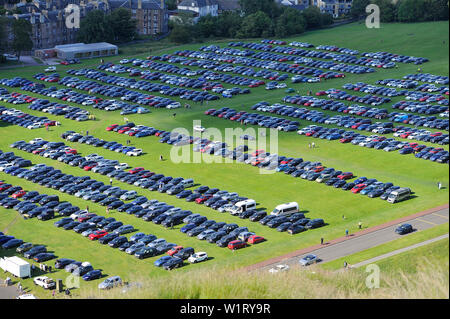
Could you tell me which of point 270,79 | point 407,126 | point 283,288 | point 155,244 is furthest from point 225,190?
point 270,79

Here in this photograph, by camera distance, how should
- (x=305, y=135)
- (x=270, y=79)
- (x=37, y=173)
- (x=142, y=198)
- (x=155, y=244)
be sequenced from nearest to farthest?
(x=155, y=244), (x=142, y=198), (x=37, y=173), (x=305, y=135), (x=270, y=79)

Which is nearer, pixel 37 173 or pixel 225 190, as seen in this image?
pixel 225 190

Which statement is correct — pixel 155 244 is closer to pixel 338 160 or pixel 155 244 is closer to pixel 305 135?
pixel 338 160

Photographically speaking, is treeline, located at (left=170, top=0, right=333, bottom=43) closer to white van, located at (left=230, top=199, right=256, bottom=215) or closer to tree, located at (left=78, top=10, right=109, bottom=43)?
tree, located at (left=78, top=10, right=109, bottom=43)

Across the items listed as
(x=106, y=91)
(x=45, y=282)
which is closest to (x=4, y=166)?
(x=45, y=282)

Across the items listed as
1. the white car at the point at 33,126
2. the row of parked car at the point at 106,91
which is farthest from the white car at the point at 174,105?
the white car at the point at 33,126

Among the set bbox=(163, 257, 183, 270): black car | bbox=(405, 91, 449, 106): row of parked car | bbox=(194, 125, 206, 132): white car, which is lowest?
bbox=(163, 257, 183, 270): black car

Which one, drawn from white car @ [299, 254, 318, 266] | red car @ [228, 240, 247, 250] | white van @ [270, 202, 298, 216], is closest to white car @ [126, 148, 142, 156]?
white van @ [270, 202, 298, 216]
